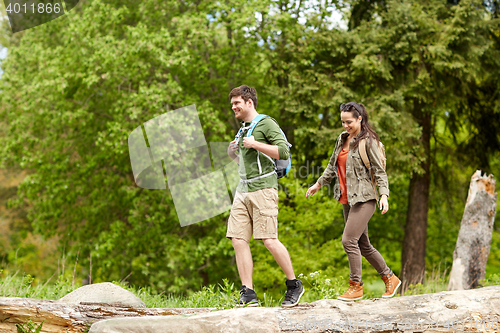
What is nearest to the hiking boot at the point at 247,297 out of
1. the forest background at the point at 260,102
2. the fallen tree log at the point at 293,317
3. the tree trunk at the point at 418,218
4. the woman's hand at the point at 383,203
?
the fallen tree log at the point at 293,317

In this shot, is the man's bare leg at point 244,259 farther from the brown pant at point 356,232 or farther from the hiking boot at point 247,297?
the brown pant at point 356,232

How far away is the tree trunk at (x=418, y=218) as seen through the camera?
11.9m

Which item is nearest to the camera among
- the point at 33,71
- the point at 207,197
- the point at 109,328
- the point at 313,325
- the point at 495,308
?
the point at 109,328

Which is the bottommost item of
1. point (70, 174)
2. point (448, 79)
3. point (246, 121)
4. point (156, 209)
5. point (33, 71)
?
point (156, 209)

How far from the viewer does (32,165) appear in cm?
1183

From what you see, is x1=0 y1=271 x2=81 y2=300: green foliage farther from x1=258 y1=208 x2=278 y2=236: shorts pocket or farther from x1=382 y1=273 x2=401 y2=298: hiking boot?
x1=382 y1=273 x2=401 y2=298: hiking boot

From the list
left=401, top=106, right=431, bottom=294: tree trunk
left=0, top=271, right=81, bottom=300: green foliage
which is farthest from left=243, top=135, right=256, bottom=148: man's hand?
left=401, top=106, right=431, bottom=294: tree trunk

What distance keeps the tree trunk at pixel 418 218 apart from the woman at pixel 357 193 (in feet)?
27.7

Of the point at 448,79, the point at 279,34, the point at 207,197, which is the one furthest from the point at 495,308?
the point at 279,34

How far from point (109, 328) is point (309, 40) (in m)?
9.15

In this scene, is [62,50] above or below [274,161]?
above

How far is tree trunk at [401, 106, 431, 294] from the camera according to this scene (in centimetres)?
1186

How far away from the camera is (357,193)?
12.8 feet

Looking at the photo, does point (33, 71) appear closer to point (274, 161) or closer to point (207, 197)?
point (207, 197)
